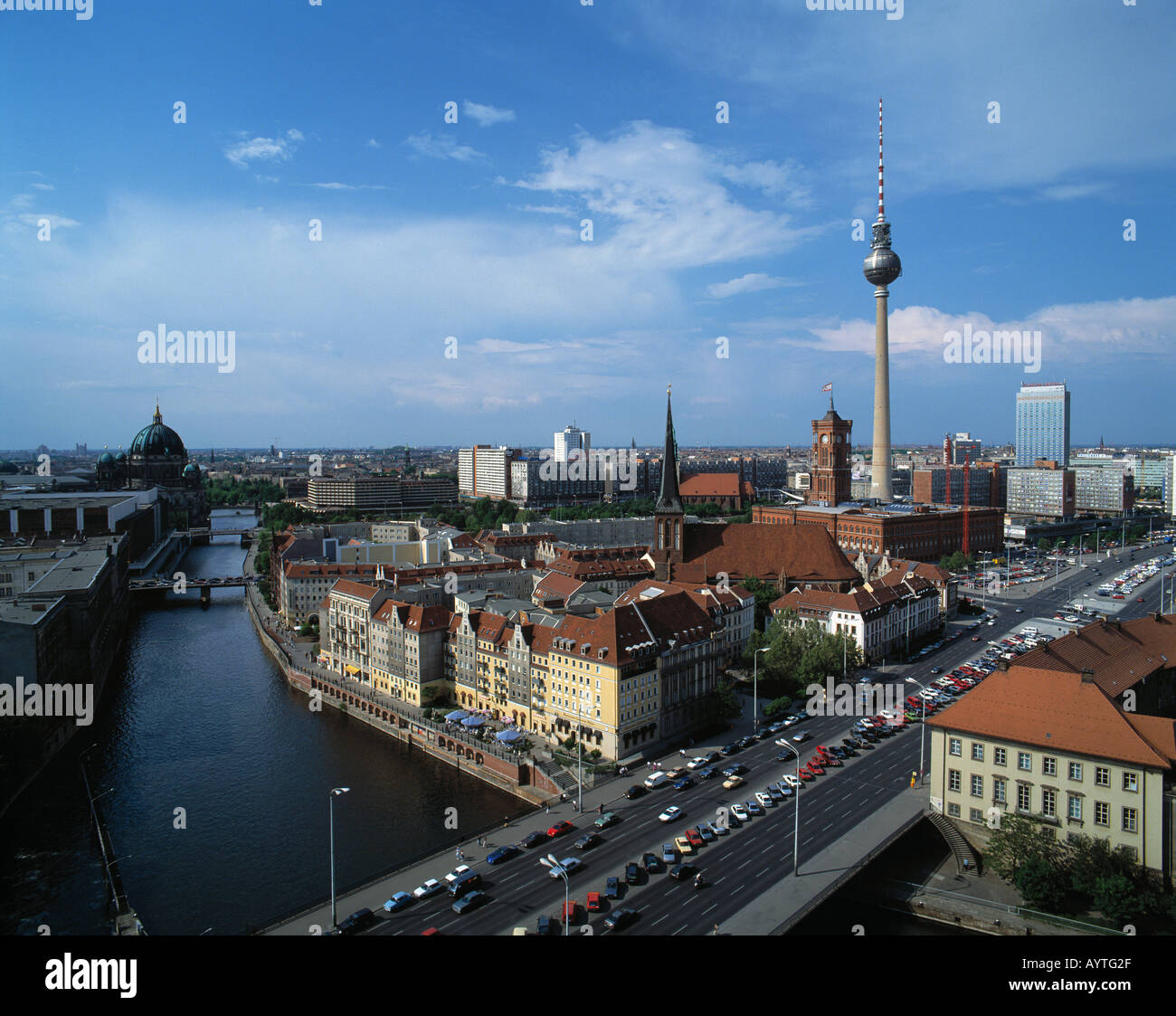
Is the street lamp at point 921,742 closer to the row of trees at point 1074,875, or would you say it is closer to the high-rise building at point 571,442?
the row of trees at point 1074,875

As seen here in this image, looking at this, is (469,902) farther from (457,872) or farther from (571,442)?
(571,442)

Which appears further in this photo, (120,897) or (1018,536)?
(1018,536)

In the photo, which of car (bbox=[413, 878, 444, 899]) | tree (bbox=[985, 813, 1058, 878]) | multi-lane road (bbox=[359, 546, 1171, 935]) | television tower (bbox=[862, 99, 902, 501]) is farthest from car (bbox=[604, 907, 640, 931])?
television tower (bbox=[862, 99, 902, 501])

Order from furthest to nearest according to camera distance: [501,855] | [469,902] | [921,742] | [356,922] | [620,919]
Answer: [921,742], [501,855], [469,902], [356,922], [620,919]

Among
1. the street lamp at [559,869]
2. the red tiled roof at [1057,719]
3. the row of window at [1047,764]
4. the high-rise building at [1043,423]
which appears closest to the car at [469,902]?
the street lamp at [559,869]

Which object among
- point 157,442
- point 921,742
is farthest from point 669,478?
point 157,442
